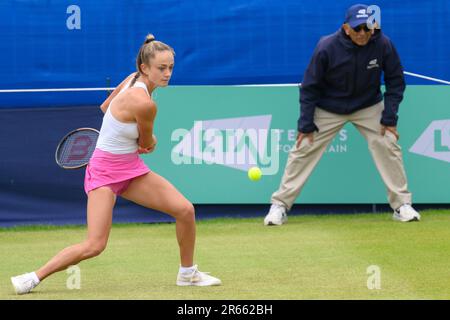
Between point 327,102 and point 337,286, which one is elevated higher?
point 327,102

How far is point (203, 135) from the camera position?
10992 millimetres

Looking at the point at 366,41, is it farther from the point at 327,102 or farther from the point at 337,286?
the point at 337,286

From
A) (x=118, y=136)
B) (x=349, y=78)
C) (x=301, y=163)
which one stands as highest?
(x=349, y=78)

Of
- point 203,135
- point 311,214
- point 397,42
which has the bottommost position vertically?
point 311,214

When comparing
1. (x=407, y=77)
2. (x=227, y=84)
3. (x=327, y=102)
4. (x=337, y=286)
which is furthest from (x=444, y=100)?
(x=337, y=286)

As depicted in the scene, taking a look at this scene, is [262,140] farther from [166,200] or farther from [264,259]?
[166,200]

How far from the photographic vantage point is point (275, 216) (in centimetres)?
1052

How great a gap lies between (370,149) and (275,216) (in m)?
1.07

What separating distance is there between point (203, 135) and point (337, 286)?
3.93 m

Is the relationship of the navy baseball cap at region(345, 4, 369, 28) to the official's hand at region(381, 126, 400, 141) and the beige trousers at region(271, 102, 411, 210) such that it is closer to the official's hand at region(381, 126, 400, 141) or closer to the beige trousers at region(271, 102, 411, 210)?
the beige trousers at region(271, 102, 411, 210)

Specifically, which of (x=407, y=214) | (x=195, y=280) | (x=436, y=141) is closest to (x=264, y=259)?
(x=195, y=280)

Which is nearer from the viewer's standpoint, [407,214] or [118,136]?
[118,136]

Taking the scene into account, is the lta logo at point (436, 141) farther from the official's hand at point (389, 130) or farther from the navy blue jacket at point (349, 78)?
the navy blue jacket at point (349, 78)

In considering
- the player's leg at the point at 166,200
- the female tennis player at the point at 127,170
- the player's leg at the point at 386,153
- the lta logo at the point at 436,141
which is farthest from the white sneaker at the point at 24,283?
the lta logo at the point at 436,141
